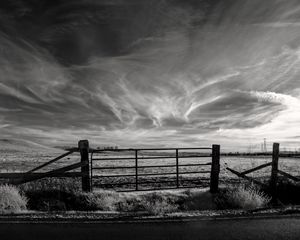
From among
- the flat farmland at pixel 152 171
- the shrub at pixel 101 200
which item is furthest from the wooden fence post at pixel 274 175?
the shrub at pixel 101 200

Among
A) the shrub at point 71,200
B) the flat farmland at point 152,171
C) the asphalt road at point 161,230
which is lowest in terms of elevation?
the flat farmland at point 152,171

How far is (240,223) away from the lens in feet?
20.9

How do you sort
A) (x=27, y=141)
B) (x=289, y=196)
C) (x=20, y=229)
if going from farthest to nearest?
(x=27, y=141) → (x=289, y=196) → (x=20, y=229)

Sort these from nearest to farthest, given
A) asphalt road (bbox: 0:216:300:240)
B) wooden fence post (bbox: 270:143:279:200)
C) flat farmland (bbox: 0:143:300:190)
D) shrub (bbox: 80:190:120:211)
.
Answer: asphalt road (bbox: 0:216:300:240), shrub (bbox: 80:190:120:211), wooden fence post (bbox: 270:143:279:200), flat farmland (bbox: 0:143:300:190)

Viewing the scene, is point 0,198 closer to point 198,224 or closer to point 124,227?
point 124,227

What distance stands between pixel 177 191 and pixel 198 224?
497 centimetres

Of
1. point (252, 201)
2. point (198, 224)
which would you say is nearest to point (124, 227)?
point (198, 224)

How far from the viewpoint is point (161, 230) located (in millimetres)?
5867

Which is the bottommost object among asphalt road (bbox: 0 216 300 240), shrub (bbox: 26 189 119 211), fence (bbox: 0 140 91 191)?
shrub (bbox: 26 189 119 211)

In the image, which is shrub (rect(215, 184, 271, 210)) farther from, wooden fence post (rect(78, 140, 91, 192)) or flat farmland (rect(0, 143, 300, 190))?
wooden fence post (rect(78, 140, 91, 192))

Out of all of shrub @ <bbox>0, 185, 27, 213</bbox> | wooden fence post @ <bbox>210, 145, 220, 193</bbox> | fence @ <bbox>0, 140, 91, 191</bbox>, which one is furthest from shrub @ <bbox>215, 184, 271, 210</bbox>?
shrub @ <bbox>0, 185, 27, 213</bbox>

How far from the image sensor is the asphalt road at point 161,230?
5484 mm

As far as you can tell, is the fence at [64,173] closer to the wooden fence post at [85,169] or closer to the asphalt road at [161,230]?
the wooden fence post at [85,169]

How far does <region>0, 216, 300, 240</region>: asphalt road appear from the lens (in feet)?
18.0
